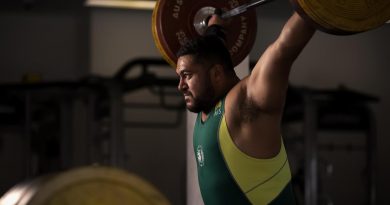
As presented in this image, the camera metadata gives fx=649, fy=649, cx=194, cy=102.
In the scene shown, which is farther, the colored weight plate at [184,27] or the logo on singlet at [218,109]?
the colored weight plate at [184,27]

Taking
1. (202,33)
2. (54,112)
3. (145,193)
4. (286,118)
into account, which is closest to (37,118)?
(54,112)

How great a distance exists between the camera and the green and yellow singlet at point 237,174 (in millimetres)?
1614

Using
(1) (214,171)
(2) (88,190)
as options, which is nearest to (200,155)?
(1) (214,171)

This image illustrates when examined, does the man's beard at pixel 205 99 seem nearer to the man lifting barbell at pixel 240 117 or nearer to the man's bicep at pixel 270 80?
the man lifting barbell at pixel 240 117

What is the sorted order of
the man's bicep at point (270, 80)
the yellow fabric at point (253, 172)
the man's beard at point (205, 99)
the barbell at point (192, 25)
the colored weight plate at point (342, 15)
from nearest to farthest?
1. the colored weight plate at point (342, 15)
2. the man's bicep at point (270, 80)
3. the yellow fabric at point (253, 172)
4. the man's beard at point (205, 99)
5. the barbell at point (192, 25)

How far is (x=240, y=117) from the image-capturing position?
1.61 m

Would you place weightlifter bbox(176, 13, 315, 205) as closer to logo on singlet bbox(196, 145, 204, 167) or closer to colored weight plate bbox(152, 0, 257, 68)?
logo on singlet bbox(196, 145, 204, 167)

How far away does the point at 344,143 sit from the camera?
5.61 metres

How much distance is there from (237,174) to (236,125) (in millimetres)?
122

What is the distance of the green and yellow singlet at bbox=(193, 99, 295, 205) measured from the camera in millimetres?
1614

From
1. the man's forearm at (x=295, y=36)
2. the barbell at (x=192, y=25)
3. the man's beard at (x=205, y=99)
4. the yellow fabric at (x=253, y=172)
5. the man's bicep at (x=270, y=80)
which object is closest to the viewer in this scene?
the man's forearm at (x=295, y=36)

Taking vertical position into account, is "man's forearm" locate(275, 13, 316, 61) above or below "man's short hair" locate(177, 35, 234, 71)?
above

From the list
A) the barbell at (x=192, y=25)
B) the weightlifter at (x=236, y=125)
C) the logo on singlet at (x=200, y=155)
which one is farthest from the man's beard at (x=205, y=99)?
the barbell at (x=192, y=25)

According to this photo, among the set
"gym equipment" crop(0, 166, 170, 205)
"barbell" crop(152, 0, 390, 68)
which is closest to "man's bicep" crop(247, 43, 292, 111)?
"barbell" crop(152, 0, 390, 68)
